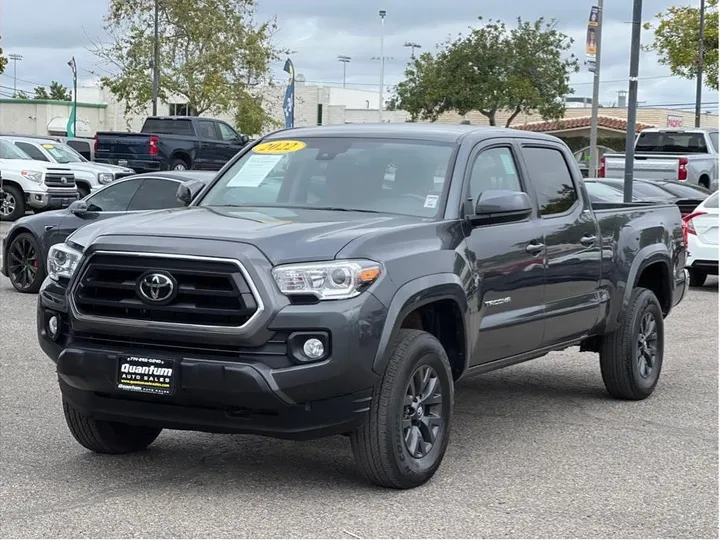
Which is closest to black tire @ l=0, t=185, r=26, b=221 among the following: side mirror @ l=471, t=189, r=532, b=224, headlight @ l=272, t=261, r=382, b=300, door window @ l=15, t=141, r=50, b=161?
door window @ l=15, t=141, r=50, b=161

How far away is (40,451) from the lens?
6855mm

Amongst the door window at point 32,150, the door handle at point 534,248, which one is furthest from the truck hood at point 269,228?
the door window at point 32,150

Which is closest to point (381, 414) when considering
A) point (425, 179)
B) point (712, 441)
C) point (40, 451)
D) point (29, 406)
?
point (425, 179)

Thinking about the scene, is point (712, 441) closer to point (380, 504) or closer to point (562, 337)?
point (562, 337)

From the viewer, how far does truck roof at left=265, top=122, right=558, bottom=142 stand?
725cm

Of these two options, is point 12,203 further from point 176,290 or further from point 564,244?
point 176,290

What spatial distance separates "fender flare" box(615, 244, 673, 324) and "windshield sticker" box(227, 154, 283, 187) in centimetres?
270

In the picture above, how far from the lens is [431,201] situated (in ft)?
22.3

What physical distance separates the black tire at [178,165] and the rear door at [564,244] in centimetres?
2472

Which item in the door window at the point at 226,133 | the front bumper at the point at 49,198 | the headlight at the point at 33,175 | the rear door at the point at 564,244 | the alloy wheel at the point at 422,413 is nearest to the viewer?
the alloy wheel at the point at 422,413

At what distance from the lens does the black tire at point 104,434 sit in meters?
6.57

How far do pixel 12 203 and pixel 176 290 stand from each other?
21.5m

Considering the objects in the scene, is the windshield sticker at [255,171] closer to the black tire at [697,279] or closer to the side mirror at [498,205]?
the side mirror at [498,205]

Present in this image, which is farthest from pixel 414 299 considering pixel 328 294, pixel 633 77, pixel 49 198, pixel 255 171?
pixel 49 198
